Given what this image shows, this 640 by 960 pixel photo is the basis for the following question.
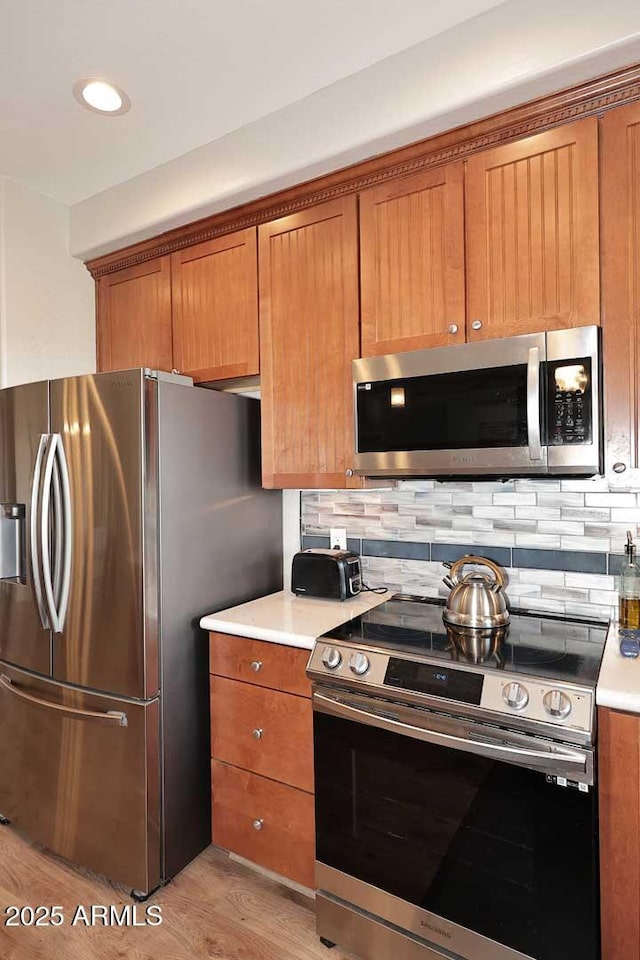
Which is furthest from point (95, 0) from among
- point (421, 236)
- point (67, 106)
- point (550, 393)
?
point (550, 393)

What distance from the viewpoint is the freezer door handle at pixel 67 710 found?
1928 mm

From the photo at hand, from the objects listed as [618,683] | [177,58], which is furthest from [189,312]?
[618,683]

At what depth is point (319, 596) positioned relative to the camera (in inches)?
88.3

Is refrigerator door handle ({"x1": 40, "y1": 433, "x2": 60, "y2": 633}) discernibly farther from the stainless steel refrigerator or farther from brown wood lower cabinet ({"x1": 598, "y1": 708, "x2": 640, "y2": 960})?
brown wood lower cabinet ({"x1": 598, "y1": 708, "x2": 640, "y2": 960})

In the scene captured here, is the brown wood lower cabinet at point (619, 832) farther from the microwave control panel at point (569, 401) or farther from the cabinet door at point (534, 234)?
the cabinet door at point (534, 234)

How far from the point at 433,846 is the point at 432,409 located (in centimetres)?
125

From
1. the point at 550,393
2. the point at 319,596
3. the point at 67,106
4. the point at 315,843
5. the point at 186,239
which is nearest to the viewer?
the point at 550,393

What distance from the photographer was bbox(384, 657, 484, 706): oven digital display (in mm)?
1462

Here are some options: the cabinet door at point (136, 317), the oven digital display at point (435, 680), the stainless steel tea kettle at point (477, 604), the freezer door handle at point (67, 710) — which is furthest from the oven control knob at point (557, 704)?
the cabinet door at point (136, 317)

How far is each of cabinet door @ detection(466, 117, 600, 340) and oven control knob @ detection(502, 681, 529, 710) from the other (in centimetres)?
100

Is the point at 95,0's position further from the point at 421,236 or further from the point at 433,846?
the point at 433,846

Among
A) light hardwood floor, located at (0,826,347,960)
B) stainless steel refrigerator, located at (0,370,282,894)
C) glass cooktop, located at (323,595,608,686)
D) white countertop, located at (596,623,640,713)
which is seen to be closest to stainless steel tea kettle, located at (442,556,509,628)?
glass cooktop, located at (323,595,608,686)

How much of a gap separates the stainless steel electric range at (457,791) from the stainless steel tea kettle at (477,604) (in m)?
0.05

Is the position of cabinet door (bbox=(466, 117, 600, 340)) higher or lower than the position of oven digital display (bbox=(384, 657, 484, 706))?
higher
